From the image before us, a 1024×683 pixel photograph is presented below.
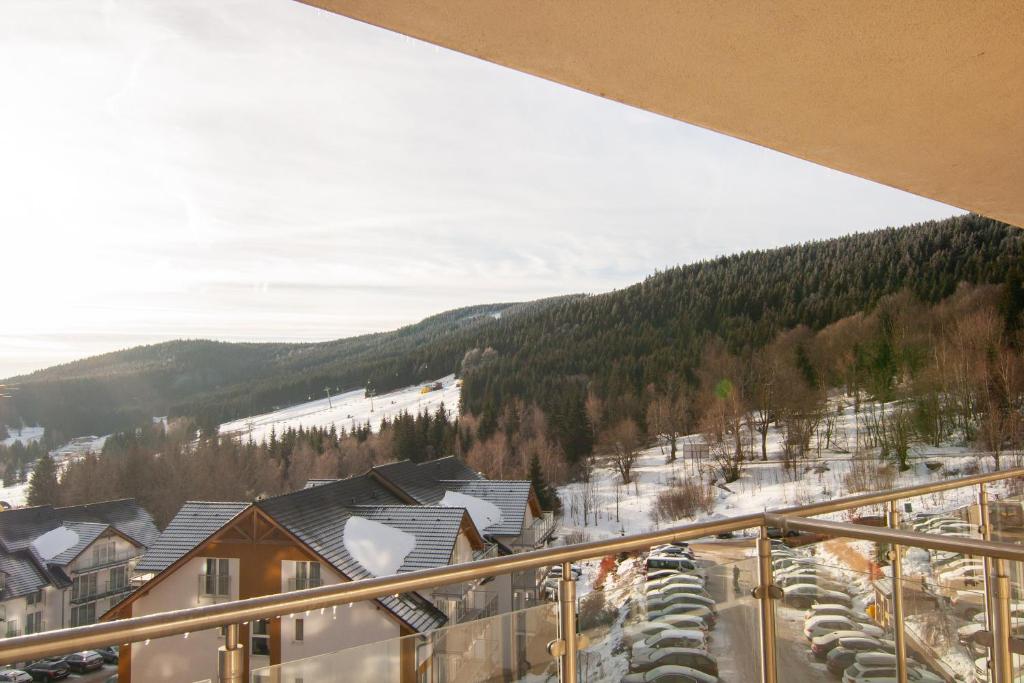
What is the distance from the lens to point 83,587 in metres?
21.1

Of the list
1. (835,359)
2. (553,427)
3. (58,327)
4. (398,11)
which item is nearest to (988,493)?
(398,11)

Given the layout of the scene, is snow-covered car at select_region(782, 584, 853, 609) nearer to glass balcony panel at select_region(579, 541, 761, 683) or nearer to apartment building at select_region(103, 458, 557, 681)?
glass balcony panel at select_region(579, 541, 761, 683)

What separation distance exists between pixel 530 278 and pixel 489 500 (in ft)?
71.7

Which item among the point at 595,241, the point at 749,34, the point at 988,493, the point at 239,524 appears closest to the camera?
the point at 749,34

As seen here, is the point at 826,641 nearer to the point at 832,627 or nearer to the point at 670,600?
the point at 832,627

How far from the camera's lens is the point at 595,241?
37.6m

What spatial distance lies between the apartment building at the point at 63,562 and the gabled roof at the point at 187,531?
702 centimetres

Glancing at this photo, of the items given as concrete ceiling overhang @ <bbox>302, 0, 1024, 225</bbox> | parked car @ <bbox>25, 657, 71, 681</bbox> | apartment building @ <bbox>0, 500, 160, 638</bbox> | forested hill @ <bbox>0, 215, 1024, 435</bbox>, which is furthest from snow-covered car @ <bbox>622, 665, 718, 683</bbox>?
apartment building @ <bbox>0, 500, 160, 638</bbox>

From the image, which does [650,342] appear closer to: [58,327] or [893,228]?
[893,228]

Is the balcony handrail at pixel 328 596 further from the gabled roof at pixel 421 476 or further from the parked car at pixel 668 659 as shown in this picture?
the gabled roof at pixel 421 476

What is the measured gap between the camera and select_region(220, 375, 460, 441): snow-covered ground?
27328 millimetres

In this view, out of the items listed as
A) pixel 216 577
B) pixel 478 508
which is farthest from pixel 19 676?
pixel 478 508

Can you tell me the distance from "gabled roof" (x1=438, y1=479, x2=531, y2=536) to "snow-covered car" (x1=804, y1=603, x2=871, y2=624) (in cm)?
1512

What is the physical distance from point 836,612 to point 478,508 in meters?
16.1
